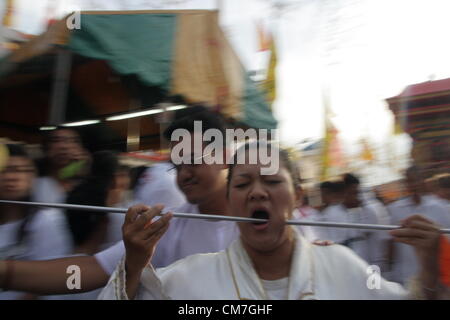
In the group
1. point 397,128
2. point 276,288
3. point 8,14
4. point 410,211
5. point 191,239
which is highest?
point 8,14

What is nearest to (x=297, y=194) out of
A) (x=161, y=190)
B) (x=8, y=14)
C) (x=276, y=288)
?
(x=276, y=288)

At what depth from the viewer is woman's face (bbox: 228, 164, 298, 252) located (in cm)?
102

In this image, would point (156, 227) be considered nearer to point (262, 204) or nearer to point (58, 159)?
point (262, 204)

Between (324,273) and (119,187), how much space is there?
2.50 feet

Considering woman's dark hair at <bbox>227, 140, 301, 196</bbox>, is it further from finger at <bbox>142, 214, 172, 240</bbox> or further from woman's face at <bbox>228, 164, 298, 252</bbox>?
finger at <bbox>142, 214, 172, 240</bbox>

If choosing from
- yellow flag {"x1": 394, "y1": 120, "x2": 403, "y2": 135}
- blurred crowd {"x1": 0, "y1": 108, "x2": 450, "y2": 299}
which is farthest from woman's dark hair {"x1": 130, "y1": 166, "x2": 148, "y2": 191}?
yellow flag {"x1": 394, "y1": 120, "x2": 403, "y2": 135}

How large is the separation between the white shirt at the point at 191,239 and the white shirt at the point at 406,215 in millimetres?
562

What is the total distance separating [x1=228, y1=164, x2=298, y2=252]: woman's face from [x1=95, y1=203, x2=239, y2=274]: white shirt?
0.16 m

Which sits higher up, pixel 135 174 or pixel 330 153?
pixel 330 153

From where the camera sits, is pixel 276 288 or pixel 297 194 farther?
pixel 297 194

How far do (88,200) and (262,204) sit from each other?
572mm

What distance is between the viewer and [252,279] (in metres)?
1.01
